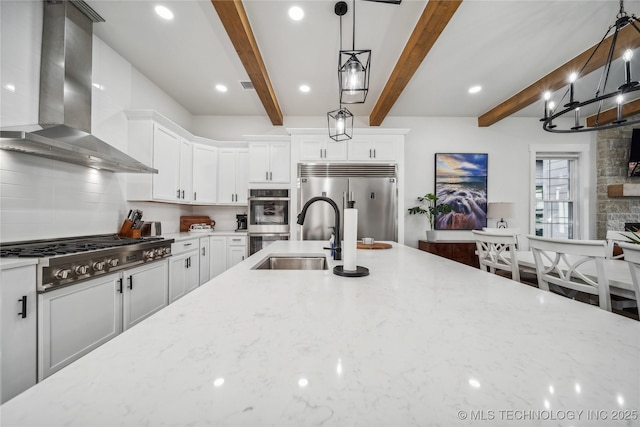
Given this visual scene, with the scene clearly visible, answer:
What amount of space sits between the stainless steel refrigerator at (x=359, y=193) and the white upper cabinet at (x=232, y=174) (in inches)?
37.5

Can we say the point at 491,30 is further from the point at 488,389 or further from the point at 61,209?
the point at 61,209

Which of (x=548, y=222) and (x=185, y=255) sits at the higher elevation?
(x=548, y=222)

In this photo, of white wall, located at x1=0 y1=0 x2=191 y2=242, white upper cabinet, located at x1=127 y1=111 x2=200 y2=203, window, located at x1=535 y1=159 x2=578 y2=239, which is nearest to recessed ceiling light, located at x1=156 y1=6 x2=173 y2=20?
white wall, located at x1=0 y1=0 x2=191 y2=242

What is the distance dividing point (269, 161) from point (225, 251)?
4.98 ft

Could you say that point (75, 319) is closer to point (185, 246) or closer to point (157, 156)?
point (185, 246)

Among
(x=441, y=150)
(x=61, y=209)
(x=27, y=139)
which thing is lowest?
(x=61, y=209)

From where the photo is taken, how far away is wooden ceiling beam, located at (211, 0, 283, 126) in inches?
75.9

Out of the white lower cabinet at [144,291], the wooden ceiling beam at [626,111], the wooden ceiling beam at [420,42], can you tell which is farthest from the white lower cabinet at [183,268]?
the wooden ceiling beam at [626,111]

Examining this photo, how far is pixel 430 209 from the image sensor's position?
4.14 meters

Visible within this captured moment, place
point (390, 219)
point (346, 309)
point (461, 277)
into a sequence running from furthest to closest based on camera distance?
point (390, 219)
point (461, 277)
point (346, 309)

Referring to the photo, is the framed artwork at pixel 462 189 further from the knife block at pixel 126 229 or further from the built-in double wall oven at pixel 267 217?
the knife block at pixel 126 229

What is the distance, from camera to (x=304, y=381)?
15.4 inches

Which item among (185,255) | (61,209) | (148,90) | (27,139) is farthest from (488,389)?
(148,90)

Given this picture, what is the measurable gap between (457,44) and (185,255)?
375 cm
